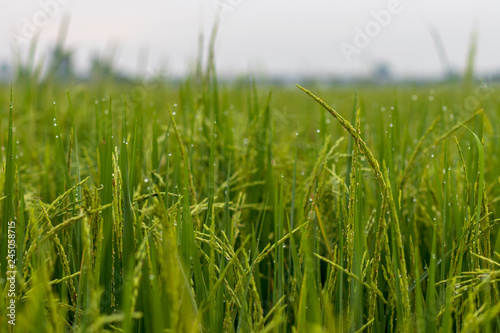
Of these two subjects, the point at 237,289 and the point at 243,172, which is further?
the point at 243,172

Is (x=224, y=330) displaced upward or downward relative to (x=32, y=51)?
downward

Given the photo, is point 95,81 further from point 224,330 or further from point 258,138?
point 224,330

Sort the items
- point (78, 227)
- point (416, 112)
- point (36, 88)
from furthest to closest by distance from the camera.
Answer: point (416, 112)
point (36, 88)
point (78, 227)

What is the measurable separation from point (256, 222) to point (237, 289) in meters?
0.36

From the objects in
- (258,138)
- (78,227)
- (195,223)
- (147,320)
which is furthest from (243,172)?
(147,320)

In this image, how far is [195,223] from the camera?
3.29ft

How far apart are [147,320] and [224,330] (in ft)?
0.42

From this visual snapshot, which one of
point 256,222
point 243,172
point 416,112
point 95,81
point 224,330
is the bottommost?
→ point 224,330

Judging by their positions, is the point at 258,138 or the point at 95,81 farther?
the point at 95,81

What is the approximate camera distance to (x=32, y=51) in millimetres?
2656

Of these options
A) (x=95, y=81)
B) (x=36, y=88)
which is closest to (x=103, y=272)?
(x=36, y=88)

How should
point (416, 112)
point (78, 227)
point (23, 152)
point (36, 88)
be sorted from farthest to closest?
point (416, 112), point (36, 88), point (23, 152), point (78, 227)

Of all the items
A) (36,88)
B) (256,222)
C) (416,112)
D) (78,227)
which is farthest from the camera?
(416,112)

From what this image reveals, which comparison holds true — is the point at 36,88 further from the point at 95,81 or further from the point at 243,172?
the point at 243,172
